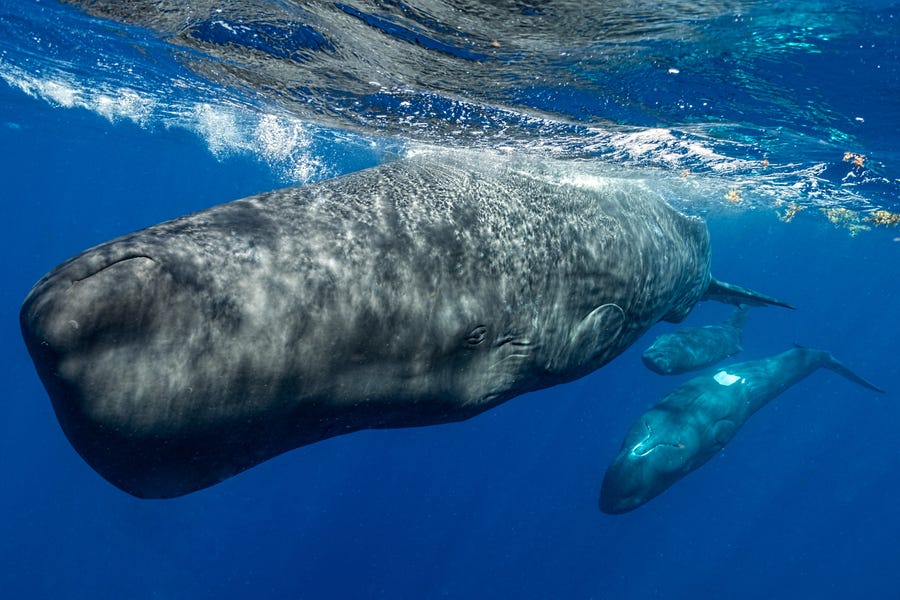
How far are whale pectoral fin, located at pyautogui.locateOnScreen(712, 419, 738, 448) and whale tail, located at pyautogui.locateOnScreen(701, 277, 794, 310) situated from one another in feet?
12.1

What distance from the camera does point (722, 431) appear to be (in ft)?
44.1

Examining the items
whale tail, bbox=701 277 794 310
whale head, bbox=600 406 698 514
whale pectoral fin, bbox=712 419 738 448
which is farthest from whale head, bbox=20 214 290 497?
whale pectoral fin, bbox=712 419 738 448

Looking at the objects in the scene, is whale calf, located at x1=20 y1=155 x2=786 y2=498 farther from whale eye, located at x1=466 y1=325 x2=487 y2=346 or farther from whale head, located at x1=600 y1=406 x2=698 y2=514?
whale head, located at x1=600 y1=406 x2=698 y2=514

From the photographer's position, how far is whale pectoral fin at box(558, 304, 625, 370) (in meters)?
4.56

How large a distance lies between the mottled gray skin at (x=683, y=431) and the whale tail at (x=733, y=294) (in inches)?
140

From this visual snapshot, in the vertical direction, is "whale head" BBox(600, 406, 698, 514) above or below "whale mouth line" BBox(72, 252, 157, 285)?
below

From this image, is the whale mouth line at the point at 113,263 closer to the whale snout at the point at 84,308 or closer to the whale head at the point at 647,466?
the whale snout at the point at 84,308

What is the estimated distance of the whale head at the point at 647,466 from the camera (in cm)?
1252

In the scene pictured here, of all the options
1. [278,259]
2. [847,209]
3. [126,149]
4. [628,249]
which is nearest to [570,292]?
[628,249]

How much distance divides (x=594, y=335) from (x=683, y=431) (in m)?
9.66

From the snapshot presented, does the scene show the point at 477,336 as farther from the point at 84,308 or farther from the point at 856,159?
the point at 856,159

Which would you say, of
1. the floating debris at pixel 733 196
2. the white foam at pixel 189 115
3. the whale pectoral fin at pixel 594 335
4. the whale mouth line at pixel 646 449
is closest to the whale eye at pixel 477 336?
the whale pectoral fin at pixel 594 335

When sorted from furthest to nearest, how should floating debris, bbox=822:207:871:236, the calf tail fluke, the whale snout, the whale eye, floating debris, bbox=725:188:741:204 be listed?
floating debris, bbox=822:207:871:236
floating debris, bbox=725:188:741:204
the calf tail fluke
the whale eye
the whale snout

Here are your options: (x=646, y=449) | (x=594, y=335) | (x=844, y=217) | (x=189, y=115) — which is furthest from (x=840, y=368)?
(x=189, y=115)
